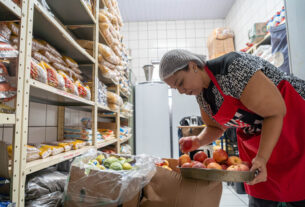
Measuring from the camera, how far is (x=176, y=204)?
1.03 m

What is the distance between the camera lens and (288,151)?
3.37 feet

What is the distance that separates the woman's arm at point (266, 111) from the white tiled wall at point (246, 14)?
3119 mm

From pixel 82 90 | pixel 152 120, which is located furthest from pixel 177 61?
pixel 152 120

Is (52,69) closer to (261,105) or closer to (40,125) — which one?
(40,125)

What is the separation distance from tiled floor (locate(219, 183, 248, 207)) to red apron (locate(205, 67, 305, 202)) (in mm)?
1668

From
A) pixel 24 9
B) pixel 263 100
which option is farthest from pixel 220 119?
pixel 24 9

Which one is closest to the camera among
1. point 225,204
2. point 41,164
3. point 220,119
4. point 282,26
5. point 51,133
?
point 41,164

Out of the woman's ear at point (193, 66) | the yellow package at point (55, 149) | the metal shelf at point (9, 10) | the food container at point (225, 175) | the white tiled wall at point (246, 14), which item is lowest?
the food container at point (225, 175)

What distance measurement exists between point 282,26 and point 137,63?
13.1 ft

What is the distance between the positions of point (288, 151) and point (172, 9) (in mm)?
5093

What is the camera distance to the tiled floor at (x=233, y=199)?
256cm

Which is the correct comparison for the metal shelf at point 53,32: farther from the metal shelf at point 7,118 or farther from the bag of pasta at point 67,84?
the metal shelf at point 7,118

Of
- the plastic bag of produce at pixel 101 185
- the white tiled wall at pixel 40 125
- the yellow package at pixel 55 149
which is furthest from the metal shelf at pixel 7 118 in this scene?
the white tiled wall at pixel 40 125

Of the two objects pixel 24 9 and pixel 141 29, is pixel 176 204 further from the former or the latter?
pixel 141 29
